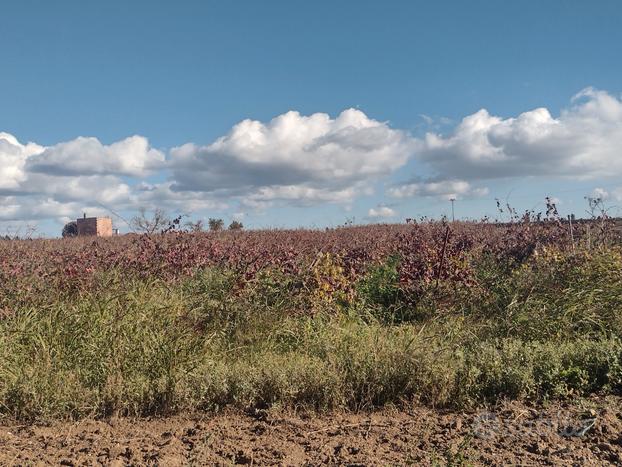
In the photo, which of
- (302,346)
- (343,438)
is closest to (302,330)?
(302,346)

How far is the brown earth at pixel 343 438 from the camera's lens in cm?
315

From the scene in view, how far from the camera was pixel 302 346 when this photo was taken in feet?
17.3

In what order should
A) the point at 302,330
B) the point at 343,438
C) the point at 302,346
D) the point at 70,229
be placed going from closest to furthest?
1. the point at 343,438
2. the point at 302,346
3. the point at 302,330
4. the point at 70,229

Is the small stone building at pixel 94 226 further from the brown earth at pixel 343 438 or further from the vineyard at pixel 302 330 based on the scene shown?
the brown earth at pixel 343 438

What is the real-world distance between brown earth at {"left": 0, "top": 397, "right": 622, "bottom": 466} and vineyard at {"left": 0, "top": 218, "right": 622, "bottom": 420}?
7.3 inches

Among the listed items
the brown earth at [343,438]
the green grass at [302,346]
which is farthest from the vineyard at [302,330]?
the brown earth at [343,438]

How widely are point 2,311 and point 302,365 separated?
3.03 meters

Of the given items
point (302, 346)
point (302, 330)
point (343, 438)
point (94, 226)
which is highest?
point (94, 226)

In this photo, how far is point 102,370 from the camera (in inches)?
174

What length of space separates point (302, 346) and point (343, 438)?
6.14 feet

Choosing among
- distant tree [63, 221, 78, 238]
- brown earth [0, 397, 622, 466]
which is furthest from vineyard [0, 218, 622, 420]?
Result: distant tree [63, 221, 78, 238]

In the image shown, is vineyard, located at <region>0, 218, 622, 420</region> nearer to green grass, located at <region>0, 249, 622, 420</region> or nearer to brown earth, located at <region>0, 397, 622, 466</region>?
green grass, located at <region>0, 249, 622, 420</region>

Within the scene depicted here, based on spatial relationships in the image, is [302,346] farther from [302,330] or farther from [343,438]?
[343,438]

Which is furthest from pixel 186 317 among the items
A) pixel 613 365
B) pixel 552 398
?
pixel 613 365
